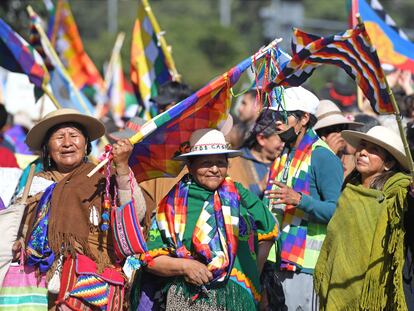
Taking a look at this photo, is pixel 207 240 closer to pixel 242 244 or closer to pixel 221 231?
pixel 221 231

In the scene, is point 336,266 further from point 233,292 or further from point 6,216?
point 6,216

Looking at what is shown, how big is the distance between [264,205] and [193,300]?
2.63 feet

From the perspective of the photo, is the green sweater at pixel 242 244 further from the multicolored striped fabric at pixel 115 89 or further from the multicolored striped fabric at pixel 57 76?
the multicolored striped fabric at pixel 115 89

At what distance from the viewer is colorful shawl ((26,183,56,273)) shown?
724 cm

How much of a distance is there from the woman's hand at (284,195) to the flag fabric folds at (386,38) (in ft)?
10.2

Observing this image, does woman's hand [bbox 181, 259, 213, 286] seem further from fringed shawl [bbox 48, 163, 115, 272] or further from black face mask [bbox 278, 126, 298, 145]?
black face mask [bbox 278, 126, 298, 145]

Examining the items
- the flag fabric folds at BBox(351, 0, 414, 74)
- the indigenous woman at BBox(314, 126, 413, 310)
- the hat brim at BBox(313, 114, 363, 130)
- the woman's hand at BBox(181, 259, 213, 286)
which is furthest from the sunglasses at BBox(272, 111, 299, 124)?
the flag fabric folds at BBox(351, 0, 414, 74)

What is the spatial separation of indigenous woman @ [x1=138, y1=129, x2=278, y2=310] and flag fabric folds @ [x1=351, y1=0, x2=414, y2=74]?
3.38 meters

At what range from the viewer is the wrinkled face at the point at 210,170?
23.8 ft

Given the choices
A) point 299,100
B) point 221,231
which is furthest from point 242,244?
point 299,100

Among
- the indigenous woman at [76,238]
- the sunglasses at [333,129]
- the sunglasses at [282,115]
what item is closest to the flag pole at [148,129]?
the indigenous woman at [76,238]

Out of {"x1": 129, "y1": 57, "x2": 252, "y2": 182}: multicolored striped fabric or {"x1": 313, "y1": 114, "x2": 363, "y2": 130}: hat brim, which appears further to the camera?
{"x1": 313, "y1": 114, "x2": 363, "y2": 130}: hat brim

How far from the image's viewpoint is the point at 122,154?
281 inches

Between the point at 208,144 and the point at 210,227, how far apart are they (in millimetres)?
531
